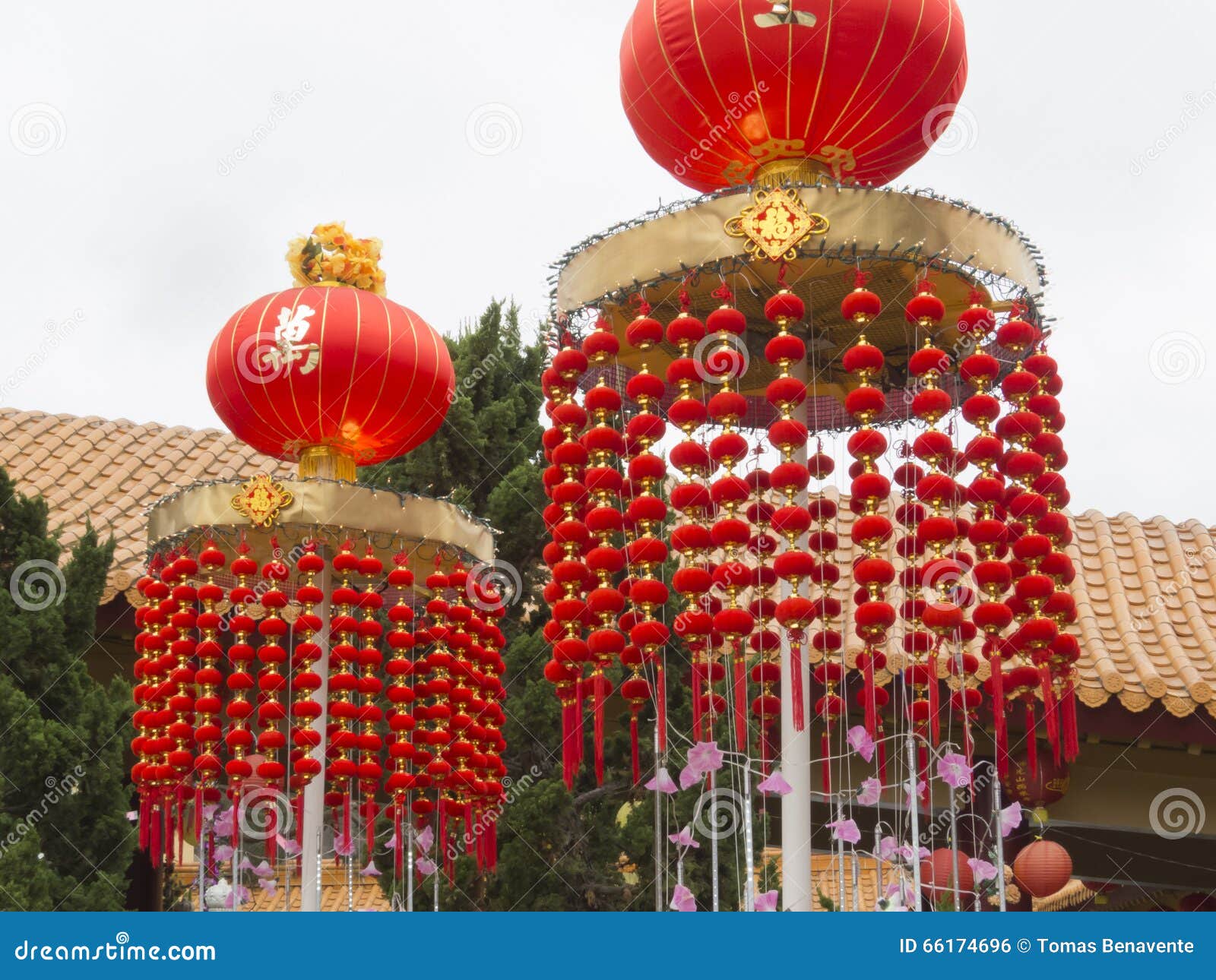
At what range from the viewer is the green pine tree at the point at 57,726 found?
261 inches

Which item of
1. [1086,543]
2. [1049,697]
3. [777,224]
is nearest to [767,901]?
[1049,697]

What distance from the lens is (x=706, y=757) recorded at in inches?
162

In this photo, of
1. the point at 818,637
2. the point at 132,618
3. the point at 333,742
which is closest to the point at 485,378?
the point at 132,618

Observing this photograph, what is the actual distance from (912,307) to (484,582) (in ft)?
9.46

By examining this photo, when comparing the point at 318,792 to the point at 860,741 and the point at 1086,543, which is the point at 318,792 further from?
the point at 1086,543

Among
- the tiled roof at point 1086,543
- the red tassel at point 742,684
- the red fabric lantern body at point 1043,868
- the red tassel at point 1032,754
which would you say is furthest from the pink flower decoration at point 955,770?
the tiled roof at point 1086,543

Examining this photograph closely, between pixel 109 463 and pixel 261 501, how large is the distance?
15.6ft

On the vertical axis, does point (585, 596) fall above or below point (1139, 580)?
below

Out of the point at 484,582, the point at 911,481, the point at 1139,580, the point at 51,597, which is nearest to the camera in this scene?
the point at 911,481

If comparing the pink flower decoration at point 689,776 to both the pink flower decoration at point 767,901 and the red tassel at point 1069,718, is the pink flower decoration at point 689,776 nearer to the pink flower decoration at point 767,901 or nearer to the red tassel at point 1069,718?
the pink flower decoration at point 767,901

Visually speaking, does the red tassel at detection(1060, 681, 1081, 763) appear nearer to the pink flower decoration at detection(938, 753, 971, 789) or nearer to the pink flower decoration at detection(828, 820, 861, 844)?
the pink flower decoration at detection(938, 753, 971, 789)

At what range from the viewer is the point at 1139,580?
9219 mm

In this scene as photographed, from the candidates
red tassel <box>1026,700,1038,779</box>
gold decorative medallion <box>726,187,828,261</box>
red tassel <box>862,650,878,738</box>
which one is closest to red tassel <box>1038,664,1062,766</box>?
red tassel <box>862,650,878,738</box>

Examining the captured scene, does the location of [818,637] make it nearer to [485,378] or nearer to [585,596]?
[585,596]
